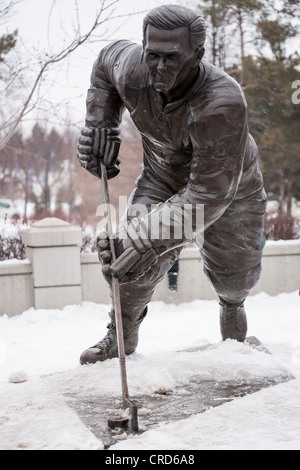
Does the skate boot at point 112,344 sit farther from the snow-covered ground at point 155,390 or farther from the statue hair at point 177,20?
the statue hair at point 177,20

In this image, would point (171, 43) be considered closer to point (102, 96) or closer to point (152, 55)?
point (152, 55)

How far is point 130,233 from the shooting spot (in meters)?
3.26

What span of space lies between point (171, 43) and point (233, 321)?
2311 mm

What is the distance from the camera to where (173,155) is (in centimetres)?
365

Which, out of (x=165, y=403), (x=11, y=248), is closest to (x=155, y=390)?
(x=165, y=403)

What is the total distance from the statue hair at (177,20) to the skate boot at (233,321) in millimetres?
2113

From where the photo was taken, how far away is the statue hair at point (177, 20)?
120 inches

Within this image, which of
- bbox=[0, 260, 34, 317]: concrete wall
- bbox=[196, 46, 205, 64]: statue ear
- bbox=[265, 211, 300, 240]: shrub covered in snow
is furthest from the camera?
bbox=[265, 211, 300, 240]: shrub covered in snow

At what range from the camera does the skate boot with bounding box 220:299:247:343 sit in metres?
4.68

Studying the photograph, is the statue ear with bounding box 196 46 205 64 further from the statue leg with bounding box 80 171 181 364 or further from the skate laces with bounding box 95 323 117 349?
the skate laces with bounding box 95 323 117 349

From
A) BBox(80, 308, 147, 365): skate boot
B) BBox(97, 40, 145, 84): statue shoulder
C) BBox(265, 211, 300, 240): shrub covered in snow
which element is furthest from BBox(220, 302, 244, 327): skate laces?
BBox(265, 211, 300, 240): shrub covered in snow

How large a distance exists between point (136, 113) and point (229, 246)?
1121 millimetres

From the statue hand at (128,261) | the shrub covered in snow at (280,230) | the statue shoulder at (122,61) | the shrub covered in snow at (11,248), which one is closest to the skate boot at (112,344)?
the statue hand at (128,261)

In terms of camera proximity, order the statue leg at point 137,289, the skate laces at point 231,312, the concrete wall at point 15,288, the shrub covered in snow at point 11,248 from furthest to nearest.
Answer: the shrub covered in snow at point 11,248 → the concrete wall at point 15,288 → the skate laces at point 231,312 → the statue leg at point 137,289
